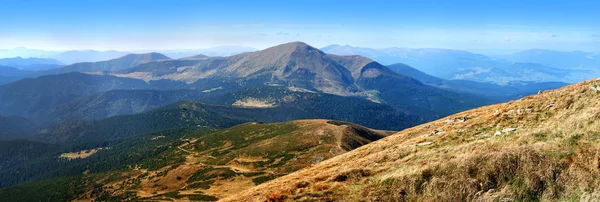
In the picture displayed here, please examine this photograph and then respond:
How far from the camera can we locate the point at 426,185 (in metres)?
20.2

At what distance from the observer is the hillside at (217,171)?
10038 cm

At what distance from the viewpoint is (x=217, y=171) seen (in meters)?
115

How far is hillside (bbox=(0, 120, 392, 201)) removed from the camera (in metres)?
100

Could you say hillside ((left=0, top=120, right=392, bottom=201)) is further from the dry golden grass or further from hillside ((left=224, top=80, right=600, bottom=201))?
hillside ((left=224, top=80, right=600, bottom=201))

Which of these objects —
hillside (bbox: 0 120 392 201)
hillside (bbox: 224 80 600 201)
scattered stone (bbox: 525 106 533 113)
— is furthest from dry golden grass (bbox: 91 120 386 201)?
scattered stone (bbox: 525 106 533 113)

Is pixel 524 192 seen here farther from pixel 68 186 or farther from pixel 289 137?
pixel 68 186

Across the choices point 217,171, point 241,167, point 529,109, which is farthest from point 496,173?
point 241,167

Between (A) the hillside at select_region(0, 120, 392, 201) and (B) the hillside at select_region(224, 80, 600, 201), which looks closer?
(B) the hillside at select_region(224, 80, 600, 201)

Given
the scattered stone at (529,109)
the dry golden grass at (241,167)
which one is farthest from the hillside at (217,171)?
the scattered stone at (529,109)

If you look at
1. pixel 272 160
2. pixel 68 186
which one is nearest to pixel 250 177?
pixel 272 160

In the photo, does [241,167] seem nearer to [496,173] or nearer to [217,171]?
[217,171]

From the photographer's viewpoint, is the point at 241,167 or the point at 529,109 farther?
the point at 241,167

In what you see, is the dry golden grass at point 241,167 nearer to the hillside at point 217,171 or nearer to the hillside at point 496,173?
the hillside at point 217,171

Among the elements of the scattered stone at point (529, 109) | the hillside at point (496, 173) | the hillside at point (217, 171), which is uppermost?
the scattered stone at point (529, 109)
